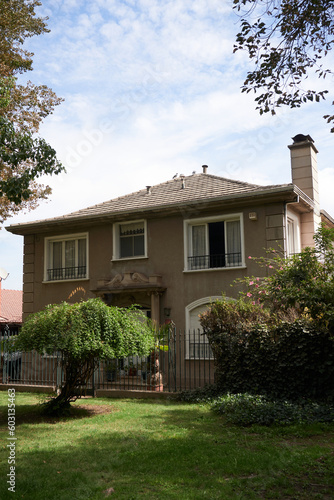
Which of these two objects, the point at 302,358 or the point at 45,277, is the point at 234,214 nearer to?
the point at 302,358

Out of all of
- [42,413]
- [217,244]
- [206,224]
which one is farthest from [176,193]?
[42,413]

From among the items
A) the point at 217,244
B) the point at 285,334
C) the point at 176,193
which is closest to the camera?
the point at 285,334

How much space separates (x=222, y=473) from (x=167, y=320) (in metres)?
10.4

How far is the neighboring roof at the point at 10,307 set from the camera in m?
31.7

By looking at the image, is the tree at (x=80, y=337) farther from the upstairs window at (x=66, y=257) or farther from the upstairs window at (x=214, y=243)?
the upstairs window at (x=66, y=257)

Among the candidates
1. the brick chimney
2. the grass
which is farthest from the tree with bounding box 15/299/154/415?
the brick chimney

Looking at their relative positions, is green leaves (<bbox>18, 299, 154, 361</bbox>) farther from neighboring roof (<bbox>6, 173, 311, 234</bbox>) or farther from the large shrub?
neighboring roof (<bbox>6, 173, 311, 234</bbox>)

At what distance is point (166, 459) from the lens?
6.43 metres

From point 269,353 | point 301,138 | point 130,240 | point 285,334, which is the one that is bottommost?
point 269,353

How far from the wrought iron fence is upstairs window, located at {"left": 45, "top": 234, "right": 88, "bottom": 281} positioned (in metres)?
3.26

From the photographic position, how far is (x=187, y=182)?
61.7 ft

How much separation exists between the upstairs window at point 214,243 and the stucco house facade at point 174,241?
3 centimetres

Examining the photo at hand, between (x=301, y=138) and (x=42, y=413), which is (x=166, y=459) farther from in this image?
(x=301, y=138)

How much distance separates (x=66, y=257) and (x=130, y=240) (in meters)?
2.95
